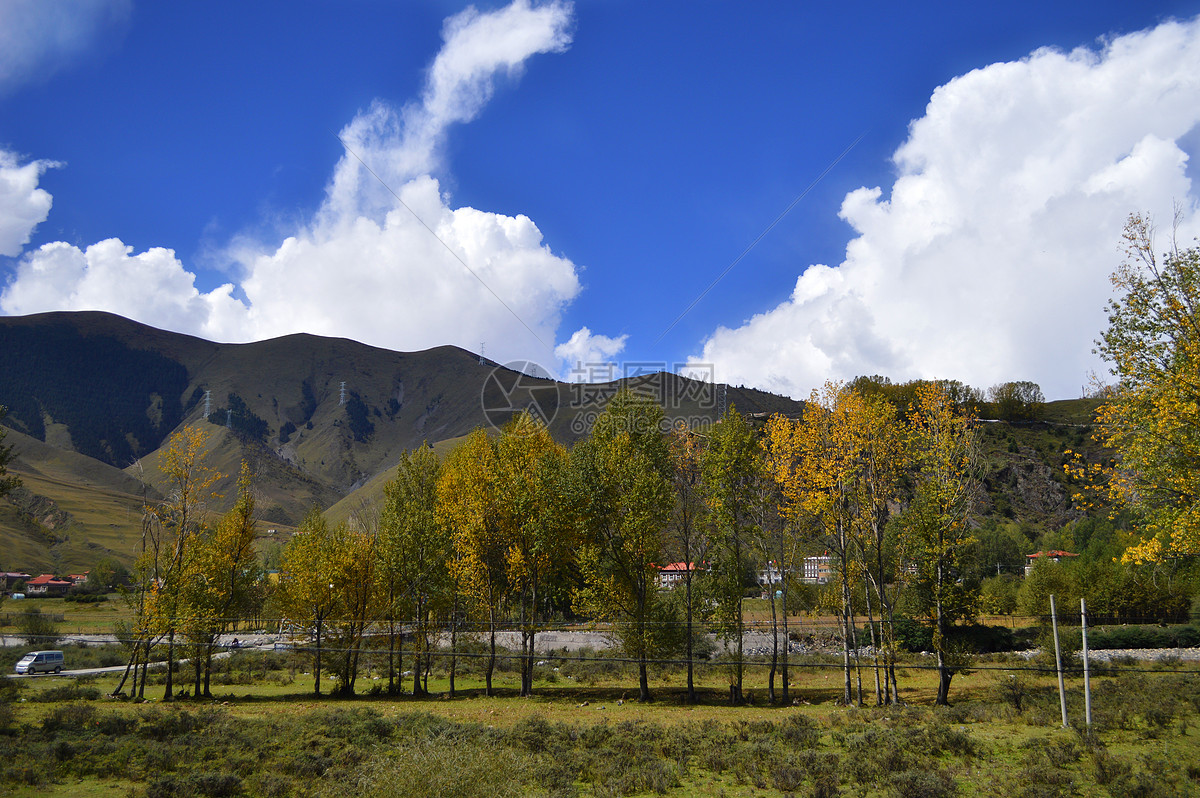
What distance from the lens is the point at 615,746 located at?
2230cm

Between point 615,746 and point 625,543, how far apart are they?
1496cm

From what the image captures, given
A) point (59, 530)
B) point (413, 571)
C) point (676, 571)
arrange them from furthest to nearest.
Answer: point (59, 530)
point (676, 571)
point (413, 571)

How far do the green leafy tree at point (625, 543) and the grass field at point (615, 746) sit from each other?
14.1 feet

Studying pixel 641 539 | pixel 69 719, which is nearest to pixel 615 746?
pixel 641 539

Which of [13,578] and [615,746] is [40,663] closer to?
[615,746]

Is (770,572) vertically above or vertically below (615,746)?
above

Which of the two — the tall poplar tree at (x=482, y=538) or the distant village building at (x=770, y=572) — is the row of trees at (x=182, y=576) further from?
the distant village building at (x=770, y=572)

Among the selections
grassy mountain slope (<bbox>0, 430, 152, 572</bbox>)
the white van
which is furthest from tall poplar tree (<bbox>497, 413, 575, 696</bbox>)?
grassy mountain slope (<bbox>0, 430, 152, 572</bbox>)

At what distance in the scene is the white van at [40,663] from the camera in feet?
149

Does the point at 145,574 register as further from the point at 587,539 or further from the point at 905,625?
the point at 905,625

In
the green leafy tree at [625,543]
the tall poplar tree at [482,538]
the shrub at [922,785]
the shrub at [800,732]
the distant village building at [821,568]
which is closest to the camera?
the shrub at [922,785]

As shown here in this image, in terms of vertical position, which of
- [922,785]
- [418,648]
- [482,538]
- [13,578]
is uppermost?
[482,538]

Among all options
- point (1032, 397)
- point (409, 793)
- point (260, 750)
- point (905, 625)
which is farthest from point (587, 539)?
point (1032, 397)

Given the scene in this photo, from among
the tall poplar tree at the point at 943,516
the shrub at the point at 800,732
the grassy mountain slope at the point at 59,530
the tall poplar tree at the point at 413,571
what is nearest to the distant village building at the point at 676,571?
the shrub at the point at 800,732
